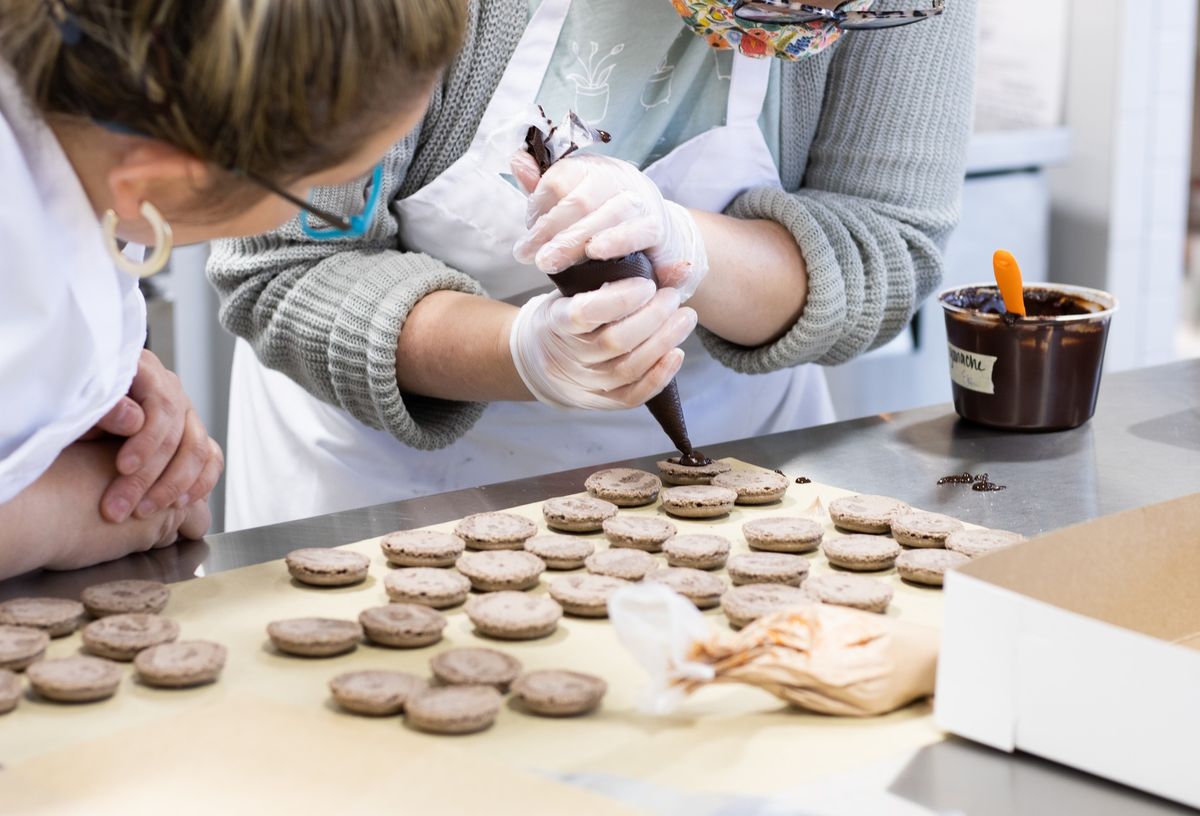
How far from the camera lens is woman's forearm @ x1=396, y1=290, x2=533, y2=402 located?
5.34ft

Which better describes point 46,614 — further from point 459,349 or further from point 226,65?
point 459,349

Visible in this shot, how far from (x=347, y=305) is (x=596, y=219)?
1.26 feet

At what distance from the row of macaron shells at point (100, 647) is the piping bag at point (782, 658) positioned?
13.0 inches

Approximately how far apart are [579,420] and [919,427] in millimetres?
457

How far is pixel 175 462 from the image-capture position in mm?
1336

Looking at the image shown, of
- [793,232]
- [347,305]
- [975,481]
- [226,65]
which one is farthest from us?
[793,232]

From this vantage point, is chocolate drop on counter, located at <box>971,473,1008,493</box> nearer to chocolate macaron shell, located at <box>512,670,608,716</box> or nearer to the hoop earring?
chocolate macaron shell, located at <box>512,670,608,716</box>

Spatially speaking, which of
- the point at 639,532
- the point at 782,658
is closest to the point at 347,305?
the point at 639,532

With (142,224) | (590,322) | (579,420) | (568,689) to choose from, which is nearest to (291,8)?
(142,224)

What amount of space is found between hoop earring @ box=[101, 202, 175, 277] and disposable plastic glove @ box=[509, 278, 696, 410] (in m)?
0.52

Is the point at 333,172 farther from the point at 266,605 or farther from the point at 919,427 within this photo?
the point at 919,427

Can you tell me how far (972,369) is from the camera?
5.69 feet

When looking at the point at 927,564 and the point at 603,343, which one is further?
the point at 603,343

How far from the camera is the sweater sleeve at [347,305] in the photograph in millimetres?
1642
